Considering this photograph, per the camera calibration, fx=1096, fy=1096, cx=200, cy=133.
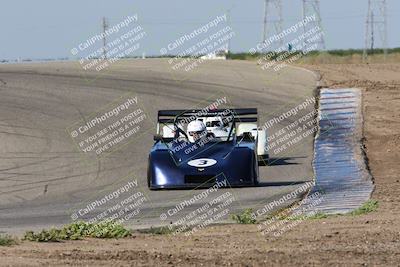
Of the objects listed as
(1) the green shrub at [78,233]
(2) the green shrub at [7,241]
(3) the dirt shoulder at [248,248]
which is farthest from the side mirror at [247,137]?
(2) the green shrub at [7,241]

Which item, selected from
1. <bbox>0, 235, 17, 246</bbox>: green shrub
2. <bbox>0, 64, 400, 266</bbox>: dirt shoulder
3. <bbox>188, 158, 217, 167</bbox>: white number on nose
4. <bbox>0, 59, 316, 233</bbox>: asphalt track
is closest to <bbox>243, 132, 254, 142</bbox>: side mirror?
<bbox>0, 59, 316, 233</bbox>: asphalt track

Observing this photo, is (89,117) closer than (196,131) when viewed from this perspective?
No

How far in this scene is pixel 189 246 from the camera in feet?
34.5

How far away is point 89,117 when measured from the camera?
33688 mm

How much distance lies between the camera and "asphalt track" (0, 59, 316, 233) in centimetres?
1884

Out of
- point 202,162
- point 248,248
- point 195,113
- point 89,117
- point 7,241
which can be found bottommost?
point 89,117

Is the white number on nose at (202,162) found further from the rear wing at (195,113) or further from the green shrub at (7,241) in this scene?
the green shrub at (7,241)

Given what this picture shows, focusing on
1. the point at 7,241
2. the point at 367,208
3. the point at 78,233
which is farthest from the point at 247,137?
the point at 7,241

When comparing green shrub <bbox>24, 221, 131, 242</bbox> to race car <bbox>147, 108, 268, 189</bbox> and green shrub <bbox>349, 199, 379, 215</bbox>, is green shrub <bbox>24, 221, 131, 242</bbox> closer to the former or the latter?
green shrub <bbox>349, 199, 379, 215</bbox>

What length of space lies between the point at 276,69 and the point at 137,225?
35.2 m

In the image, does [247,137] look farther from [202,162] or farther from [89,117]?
[89,117]

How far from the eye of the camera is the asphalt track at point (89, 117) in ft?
61.8

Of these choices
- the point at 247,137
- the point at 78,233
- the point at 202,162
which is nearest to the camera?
the point at 78,233

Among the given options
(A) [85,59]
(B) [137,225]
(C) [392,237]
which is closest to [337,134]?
(B) [137,225]
